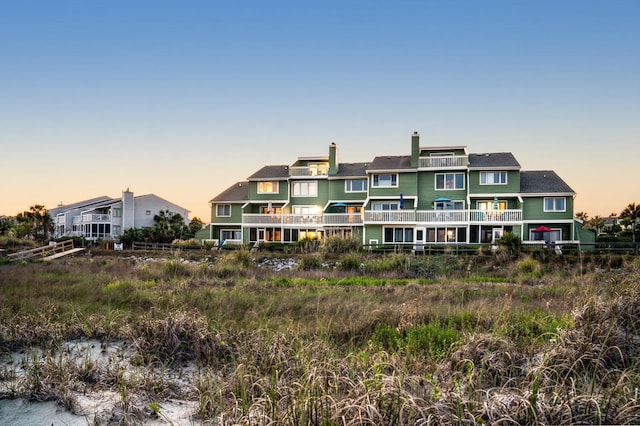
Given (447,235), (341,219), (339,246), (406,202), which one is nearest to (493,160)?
(447,235)

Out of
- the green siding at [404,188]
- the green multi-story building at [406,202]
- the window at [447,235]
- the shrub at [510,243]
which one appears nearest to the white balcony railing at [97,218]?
the green multi-story building at [406,202]

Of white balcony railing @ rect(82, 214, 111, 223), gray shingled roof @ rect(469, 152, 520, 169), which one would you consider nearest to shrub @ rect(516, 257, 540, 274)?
gray shingled roof @ rect(469, 152, 520, 169)

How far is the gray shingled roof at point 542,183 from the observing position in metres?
32.8

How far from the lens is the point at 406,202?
36031 mm

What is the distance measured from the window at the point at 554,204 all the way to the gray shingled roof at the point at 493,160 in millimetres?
4087

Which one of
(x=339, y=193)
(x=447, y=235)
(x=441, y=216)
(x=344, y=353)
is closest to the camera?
(x=344, y=353)

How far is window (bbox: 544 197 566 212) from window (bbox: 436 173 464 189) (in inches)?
292

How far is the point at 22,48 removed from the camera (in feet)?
61.2

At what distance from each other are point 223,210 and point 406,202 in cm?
2086

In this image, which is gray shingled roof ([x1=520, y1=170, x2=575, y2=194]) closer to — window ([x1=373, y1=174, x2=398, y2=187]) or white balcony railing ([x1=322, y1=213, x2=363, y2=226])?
window ([x1=373, y1=174, x2=398, y2=187])

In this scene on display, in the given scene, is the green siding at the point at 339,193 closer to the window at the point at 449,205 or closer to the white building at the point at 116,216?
the window at the point at 449,205

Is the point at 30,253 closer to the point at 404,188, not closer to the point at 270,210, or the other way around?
the point at 270,210

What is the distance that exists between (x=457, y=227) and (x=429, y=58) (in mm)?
17101

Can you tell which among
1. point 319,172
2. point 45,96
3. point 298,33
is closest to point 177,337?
point 298,33
